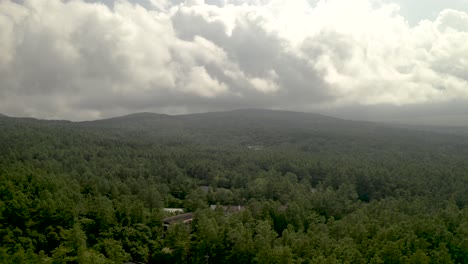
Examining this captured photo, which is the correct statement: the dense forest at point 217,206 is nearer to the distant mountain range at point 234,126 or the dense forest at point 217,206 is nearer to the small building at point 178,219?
the small building at point 178,219

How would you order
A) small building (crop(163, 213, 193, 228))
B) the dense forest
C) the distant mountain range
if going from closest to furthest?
the dense forest → small building (crop(163, 213, 193, 228)) → the distant mountain range

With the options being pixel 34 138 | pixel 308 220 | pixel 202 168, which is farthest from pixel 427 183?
pixel 34 138

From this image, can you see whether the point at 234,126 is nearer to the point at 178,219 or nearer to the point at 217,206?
the point at 217,206

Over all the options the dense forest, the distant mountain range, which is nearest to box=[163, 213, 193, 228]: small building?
the dense forest

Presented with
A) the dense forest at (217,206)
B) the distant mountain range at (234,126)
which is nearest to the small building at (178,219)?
the dense forest at (217,206)

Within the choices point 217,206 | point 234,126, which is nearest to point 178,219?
point 217,206

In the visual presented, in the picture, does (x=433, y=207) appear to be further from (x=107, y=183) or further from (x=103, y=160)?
(x=103, y=160)

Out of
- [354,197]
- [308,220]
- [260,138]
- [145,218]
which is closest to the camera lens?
[145,218]

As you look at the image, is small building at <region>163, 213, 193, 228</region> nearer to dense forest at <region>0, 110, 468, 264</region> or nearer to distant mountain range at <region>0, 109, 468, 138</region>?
dense forest at <region>0, 110, 468, 264</region>
